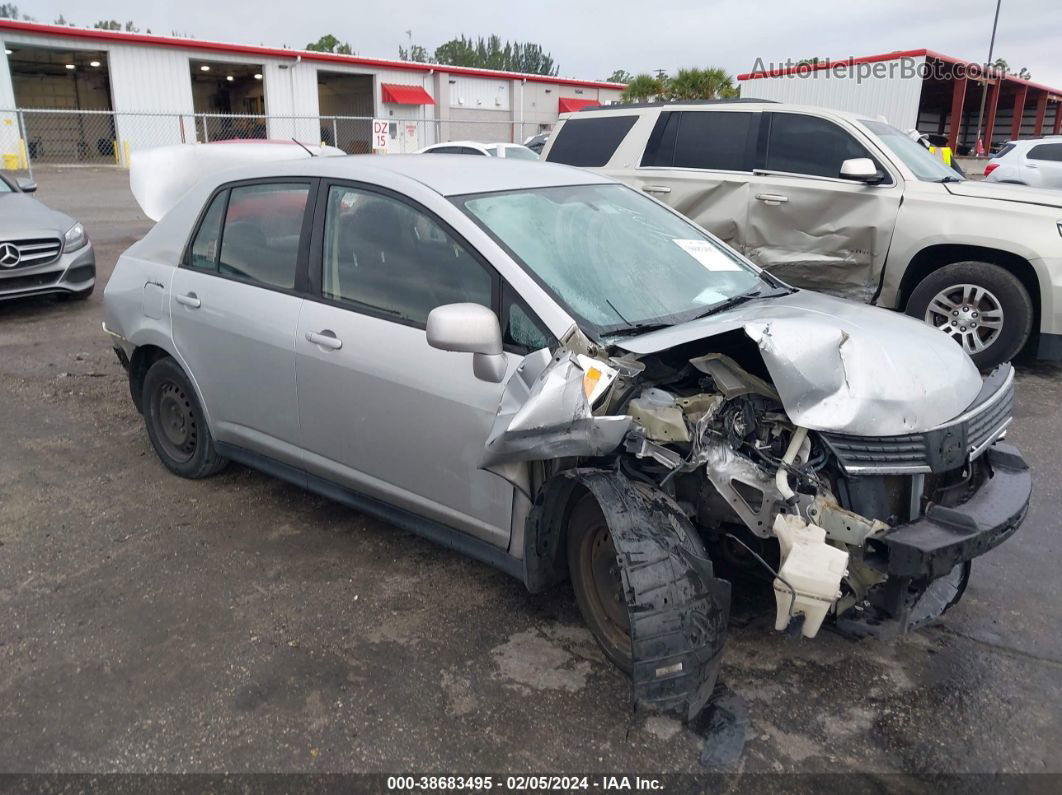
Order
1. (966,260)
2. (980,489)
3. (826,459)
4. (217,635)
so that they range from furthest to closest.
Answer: (966,260) < (217,635) < (980,489) < (826,459)

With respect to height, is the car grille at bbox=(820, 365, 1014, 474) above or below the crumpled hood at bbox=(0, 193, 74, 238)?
above

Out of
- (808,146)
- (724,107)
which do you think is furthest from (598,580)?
(724,107)

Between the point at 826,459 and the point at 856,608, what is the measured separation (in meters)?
0.48

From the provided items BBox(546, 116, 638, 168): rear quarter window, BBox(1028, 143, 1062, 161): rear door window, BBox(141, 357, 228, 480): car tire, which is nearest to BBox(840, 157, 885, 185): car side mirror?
BBox(546, 116, 638, 168): rear quarter window

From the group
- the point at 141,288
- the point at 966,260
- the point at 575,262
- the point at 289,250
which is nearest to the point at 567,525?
the point at 575,262

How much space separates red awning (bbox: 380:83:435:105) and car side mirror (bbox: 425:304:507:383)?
120 ft

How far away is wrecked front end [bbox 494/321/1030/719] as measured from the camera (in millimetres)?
2516

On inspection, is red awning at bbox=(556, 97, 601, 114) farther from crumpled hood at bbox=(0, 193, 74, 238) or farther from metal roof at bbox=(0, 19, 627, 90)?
crumpled hood at bbox=(0, 193, 74, 238)

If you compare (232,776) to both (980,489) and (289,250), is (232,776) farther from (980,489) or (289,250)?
(980,489)

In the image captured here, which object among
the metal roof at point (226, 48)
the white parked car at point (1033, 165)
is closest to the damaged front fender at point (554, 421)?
the white parked car at point (1033, 165)

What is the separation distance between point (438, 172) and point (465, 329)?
116 centimetres

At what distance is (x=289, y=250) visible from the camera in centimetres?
385

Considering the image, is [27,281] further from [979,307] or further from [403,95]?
[403,95]

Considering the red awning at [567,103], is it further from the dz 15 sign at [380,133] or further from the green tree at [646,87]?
the dz 15 sign at [380,133]
